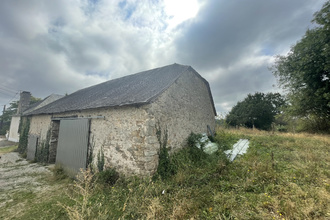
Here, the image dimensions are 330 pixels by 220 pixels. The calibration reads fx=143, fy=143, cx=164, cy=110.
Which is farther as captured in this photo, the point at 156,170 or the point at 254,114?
the point at 254,114

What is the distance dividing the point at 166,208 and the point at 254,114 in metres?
28.7

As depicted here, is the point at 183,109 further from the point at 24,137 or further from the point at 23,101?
the point at 23,101

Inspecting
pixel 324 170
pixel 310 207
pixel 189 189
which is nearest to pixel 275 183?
pixel 310 207

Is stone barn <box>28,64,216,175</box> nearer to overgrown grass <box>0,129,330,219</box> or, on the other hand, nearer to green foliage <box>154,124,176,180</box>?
green foliage <box>154,124,176,180</box>

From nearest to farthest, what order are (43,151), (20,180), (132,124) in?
(132,124) < (20,180) < (43,151)

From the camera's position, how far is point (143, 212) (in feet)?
11.0

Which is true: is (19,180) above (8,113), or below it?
below

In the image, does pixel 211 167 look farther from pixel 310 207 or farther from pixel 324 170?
pixel 324 170

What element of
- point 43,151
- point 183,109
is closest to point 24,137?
point 43,151

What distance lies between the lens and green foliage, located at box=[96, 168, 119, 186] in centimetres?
512

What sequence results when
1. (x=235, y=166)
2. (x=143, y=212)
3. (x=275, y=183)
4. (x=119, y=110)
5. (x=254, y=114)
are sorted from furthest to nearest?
(x=254, y=114) → (x=119, y=110) → (x=235, y=166) → (x=275, y=183) → (x=143, y=212)

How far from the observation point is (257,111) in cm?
2684

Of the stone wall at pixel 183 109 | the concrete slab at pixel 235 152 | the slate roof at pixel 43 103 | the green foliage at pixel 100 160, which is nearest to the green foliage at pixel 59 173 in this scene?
the green foliage at pixel 100 160

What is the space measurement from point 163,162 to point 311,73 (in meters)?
13.2
